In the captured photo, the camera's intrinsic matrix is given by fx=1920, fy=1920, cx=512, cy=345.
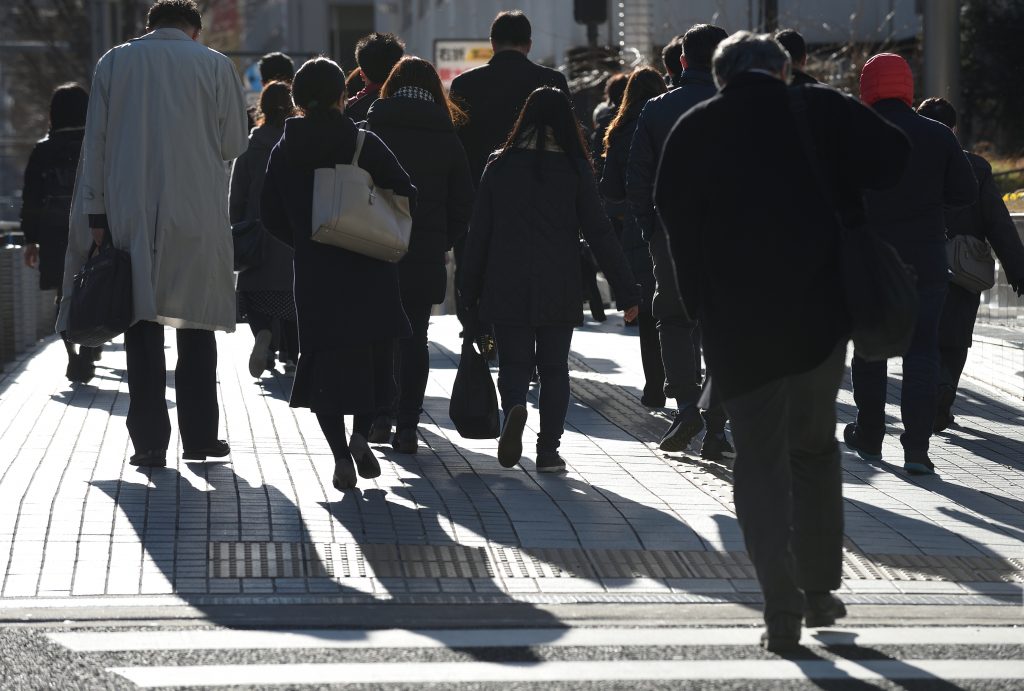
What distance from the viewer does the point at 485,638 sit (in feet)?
17.8

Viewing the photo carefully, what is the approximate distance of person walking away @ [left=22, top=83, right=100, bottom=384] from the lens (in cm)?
1177

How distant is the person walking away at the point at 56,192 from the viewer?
11766 millimetres

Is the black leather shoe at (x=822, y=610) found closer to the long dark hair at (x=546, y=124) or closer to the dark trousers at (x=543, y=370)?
the dark trousers at (x=543, y=370)

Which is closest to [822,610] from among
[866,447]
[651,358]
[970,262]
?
[866,447]

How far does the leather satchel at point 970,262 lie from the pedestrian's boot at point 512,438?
2.78 meters

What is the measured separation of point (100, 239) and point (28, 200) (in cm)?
399

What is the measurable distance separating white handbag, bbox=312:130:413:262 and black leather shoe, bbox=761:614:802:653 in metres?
2.80

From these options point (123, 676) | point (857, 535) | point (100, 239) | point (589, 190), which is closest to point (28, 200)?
point (100, 239)

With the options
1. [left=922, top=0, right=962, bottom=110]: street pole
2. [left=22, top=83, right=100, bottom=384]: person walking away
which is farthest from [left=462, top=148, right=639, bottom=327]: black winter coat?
[left=922, top=0, right=962, bottom=110]: street pole

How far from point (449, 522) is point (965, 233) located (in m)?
3.88

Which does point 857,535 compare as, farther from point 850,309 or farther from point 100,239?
point 100,239

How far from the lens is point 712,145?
5258 mm

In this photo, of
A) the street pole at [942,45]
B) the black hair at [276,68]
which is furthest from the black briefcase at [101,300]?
the street pole at [942,45]

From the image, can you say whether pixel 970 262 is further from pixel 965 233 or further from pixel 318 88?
pixel 318 88
